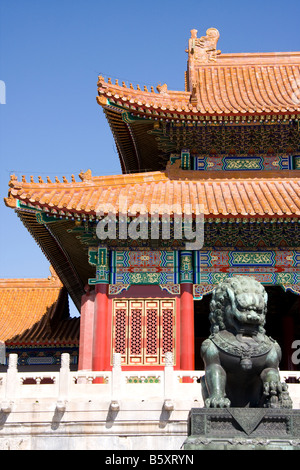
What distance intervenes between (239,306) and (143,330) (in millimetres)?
8865

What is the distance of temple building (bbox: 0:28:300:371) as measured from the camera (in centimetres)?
1761

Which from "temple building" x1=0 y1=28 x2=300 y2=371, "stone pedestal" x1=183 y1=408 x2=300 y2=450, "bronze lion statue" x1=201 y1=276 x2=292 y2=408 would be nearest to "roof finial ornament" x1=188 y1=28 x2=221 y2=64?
"temple building" x1=0 y1=28 x2=300 y2=371

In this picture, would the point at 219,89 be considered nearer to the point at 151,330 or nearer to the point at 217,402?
the point at 151,330

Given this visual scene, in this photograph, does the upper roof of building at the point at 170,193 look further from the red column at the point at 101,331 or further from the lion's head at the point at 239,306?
the lion's head at the point at 239,306

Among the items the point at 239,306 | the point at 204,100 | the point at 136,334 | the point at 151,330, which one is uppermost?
the point at 204,100

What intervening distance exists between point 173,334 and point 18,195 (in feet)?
17.3

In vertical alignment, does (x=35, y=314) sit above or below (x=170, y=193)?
below

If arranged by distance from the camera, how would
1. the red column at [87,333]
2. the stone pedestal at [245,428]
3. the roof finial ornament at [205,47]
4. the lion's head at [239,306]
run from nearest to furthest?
the stone pedestal at [245,428]
the lion's head at [239,306]
the red column at [87,333]
the roof finial ornament at [205,47]

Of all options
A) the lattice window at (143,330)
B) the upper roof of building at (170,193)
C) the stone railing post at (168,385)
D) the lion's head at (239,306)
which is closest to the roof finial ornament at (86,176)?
the upper roof of building at (170,193)

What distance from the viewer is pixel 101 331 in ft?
57.9

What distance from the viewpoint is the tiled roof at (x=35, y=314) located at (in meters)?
24.5

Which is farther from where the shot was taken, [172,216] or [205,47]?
[205,47]

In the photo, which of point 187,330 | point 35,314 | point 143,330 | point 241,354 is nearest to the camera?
point 241,354

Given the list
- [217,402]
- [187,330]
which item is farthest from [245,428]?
[187,330]
